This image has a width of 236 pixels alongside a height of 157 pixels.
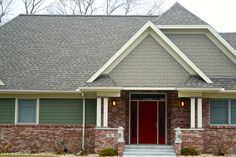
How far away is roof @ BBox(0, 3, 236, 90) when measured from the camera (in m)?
24.2

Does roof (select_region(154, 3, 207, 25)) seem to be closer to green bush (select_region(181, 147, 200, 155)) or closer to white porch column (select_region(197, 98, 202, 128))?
white porch column (select_region(197, 98, 202, 128))

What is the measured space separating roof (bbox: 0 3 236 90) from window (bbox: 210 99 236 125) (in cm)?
438

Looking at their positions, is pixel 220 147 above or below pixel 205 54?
below

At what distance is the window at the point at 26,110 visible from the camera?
79.0 ft

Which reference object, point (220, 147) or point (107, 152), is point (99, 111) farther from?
point (220, 147)

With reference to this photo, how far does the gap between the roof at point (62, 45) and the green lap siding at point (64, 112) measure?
944 mm

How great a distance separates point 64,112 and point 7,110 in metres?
2.98

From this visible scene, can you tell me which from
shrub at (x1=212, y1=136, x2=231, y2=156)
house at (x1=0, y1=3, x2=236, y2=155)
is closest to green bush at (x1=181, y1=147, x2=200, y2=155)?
house at (x1=0, y1=3, x2=236, y2=155)

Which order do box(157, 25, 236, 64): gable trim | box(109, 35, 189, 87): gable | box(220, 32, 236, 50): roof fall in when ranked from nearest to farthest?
box(109, 35, 189, 87): gable
box(157, 25, 236, 64): gable trim
box(220, 32, 236, 50): roof

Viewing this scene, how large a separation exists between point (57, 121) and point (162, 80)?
5.88m

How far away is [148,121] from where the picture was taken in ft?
80.0

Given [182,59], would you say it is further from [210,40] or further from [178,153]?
[178,153]

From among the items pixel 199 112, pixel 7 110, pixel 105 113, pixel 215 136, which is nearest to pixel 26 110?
pixel 7 110

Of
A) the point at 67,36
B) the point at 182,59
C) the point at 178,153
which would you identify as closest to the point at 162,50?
the point at 182,59
